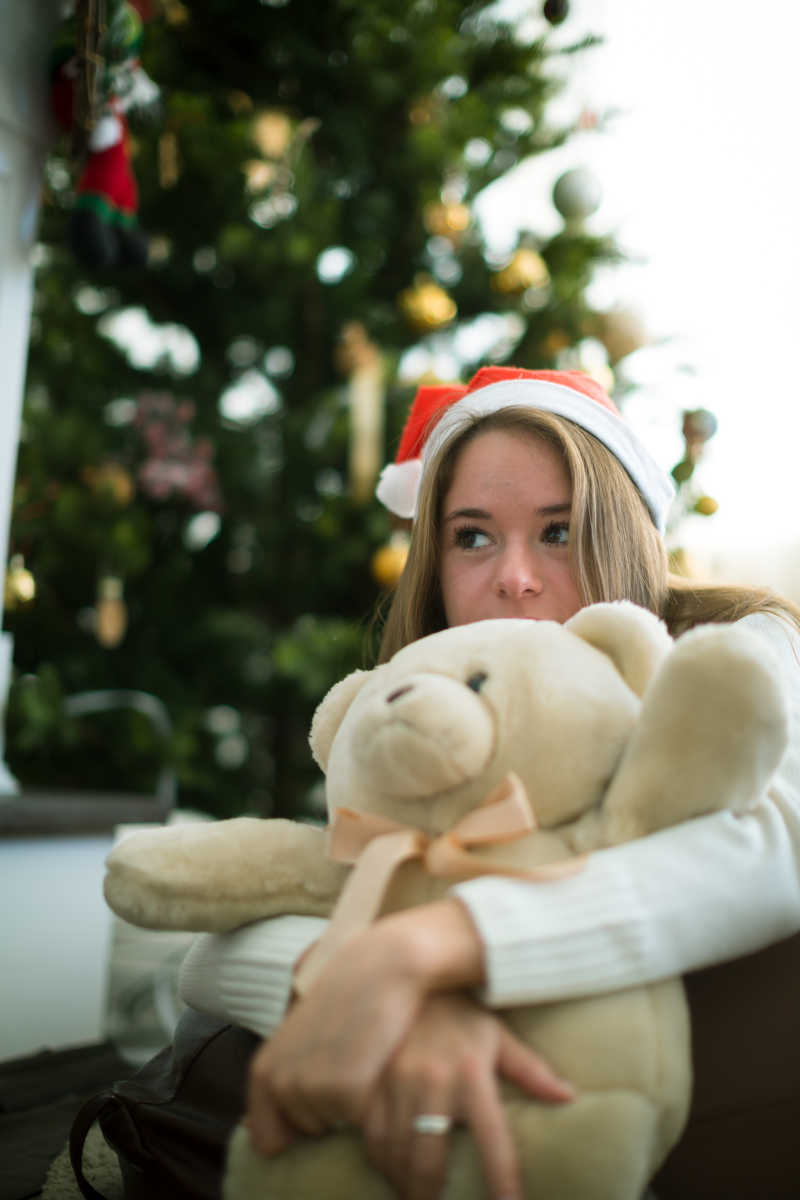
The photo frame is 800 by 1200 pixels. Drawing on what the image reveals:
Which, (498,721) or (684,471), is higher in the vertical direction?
(684,471)

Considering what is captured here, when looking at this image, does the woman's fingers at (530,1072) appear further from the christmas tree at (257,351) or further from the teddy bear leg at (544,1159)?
the christmas tree at (257,351)

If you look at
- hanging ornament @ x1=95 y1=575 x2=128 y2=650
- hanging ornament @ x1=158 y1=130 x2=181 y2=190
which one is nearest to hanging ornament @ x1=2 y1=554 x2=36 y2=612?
hanging ornament @ x1=95 y1=575 x2=128 y2=650

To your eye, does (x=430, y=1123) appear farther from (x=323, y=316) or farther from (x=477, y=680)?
(x=323, y=316)

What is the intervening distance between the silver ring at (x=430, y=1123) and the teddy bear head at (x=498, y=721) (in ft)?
0.51

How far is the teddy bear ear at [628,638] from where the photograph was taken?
0.60 metres

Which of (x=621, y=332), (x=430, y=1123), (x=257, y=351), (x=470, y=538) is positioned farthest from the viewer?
(x=257, y=351)

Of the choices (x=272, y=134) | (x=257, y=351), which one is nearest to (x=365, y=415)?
(x=257, y=351)

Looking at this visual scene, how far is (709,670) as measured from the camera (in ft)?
1.75

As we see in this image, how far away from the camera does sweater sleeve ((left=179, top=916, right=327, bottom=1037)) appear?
58cm

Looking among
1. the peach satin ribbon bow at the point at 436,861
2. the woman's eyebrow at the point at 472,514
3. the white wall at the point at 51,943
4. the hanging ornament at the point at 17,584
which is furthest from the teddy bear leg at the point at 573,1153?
the hanging ornament at the point at 17,584

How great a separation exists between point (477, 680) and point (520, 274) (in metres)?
1.48

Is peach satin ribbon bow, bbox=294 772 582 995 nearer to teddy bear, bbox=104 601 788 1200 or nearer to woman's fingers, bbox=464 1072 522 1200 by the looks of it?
teddy bear, bbox=104 601 788 1200

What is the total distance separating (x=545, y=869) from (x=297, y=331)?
1.79 metres

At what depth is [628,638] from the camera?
0.61 meters
